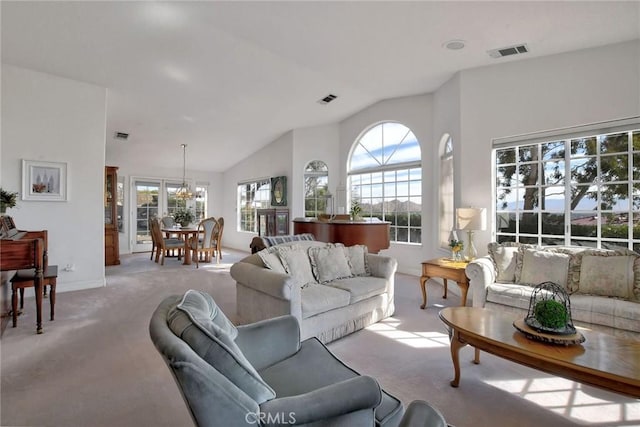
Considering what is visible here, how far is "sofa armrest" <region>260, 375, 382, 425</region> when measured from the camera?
109 cm

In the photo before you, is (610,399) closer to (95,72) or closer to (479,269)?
(479,269)

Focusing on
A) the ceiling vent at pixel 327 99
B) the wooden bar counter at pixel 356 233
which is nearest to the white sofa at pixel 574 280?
the wooden bar counter at pixel 356 233

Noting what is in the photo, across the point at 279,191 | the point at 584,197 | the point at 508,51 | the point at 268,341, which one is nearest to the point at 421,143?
the point at 508,51

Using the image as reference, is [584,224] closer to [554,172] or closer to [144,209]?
[554,172]

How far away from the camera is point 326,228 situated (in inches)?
195

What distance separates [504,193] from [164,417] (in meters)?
4.59

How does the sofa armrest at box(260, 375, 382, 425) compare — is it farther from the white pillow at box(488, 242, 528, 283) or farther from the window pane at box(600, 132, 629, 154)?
the window pane at box(600, 132, 629, 154)

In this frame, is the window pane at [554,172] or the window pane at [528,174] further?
the window pane at [528,174]

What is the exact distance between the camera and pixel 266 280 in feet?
9.16

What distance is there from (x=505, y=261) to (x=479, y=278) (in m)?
0.50

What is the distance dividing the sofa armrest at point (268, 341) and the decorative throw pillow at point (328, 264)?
1561 mm

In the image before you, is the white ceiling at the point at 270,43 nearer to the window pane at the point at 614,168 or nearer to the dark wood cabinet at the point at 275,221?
the window pane at the point at 614,168

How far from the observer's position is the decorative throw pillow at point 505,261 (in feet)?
11.6

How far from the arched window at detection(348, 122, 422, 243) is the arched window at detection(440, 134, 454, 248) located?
0.50m
